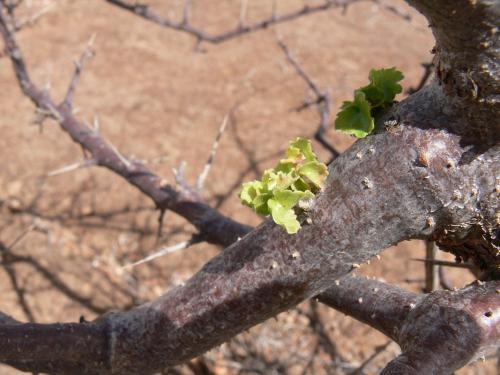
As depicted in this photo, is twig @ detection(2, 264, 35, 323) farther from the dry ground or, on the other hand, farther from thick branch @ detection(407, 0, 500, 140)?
thick branch @ detection(407, 0, 500, 140)

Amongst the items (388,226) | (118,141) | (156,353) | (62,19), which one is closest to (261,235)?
(388,226)

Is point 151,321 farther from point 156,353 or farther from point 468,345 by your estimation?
point 468,345

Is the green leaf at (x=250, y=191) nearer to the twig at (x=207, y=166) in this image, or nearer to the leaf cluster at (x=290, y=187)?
the leaf cluster at (x=290, y=187)

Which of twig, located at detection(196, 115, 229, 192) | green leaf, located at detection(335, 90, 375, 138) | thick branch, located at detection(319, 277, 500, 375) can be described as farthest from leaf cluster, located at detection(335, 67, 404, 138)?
twig, located at detection(196, 115, 229, 192)

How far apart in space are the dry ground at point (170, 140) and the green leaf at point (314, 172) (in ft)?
5.03

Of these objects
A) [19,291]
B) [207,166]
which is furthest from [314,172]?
[19,291]

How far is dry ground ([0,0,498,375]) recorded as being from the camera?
8.46ft

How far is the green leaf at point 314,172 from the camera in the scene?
28.6 inches

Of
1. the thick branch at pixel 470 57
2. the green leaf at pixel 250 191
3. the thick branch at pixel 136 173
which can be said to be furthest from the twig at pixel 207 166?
the thick branch at pixel 470 57

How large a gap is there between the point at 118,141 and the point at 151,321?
236 cm

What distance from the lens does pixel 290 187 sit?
2.43 ft

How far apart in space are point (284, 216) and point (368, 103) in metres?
0.18

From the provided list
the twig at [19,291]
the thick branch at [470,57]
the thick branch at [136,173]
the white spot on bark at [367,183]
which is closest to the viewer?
the thick branch at [470,57]

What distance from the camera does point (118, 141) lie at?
124 inches
